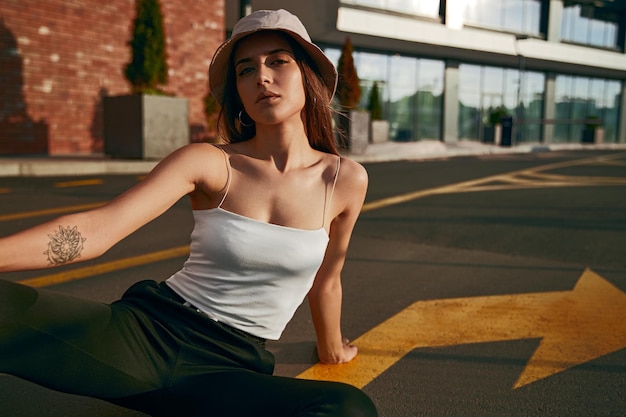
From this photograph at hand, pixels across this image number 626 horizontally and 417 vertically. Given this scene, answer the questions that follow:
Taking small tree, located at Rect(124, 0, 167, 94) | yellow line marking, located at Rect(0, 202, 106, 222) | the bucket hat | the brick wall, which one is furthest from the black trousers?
the brick wall

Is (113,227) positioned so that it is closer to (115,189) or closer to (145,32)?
(115,189)

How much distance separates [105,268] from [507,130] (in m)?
29.0

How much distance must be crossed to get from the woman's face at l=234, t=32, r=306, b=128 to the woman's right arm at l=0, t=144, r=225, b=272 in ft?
0.70

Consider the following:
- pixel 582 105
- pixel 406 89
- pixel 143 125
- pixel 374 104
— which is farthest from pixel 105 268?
pixel 582 105

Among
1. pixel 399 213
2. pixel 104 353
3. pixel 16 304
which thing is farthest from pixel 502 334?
pixel 399 213

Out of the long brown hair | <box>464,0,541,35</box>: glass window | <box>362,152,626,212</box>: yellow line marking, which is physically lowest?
<box>362,152,626,212</box>: yellow line marking

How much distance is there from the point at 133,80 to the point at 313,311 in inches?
445

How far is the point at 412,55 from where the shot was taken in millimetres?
29531

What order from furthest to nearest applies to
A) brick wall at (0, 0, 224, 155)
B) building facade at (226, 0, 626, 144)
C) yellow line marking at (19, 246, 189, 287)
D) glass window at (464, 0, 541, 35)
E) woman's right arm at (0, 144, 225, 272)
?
glass window at (464, 0, 541, 35) → building facade at (226, 0, 626, 144) → brick wall at (0, 0, 224, 155) → yellow line marking at (19, 246, 189, 287) → woman's right arm at (0, 144, 225, 272)

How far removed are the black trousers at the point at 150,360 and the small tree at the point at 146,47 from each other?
1139 centimetres

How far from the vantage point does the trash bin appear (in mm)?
30062

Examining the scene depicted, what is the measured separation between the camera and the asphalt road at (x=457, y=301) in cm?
225

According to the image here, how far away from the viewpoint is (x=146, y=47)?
12297 millimetres

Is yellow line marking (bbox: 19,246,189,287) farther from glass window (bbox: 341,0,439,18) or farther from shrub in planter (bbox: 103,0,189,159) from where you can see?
glass window (bbox: 341,0,439,18)
